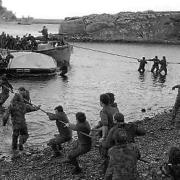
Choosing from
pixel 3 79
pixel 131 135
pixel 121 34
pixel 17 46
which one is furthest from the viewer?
pixel 121 34

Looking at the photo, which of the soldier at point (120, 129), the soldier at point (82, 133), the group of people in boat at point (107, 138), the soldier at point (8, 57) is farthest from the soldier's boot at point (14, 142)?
the soldier at point (8, 57)

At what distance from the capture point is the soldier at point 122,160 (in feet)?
24.3

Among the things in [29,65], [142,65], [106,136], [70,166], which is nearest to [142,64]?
[142,65]

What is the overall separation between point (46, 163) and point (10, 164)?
1.17m

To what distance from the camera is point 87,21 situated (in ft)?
322

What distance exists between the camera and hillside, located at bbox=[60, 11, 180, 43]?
295 feet

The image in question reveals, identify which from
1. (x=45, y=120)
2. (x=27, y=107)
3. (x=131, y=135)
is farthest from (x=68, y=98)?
(x=131, y=135)

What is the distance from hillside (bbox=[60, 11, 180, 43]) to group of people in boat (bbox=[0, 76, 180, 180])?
75101 mm

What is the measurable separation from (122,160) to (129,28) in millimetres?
87409

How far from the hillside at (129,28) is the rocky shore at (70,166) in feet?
246

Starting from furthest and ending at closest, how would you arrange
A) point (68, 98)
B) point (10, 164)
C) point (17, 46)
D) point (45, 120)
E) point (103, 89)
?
point (17, 46) → point (103, 89) → point (68, 98) → point (45, 120) → point (10, 164)

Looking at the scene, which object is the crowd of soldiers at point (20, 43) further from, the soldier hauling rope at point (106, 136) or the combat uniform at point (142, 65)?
the soldier hauling rope at point (106, 136)

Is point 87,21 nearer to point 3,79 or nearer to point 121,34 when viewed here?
point 121,34

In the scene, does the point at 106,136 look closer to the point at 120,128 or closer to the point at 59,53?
the point at 120,128
